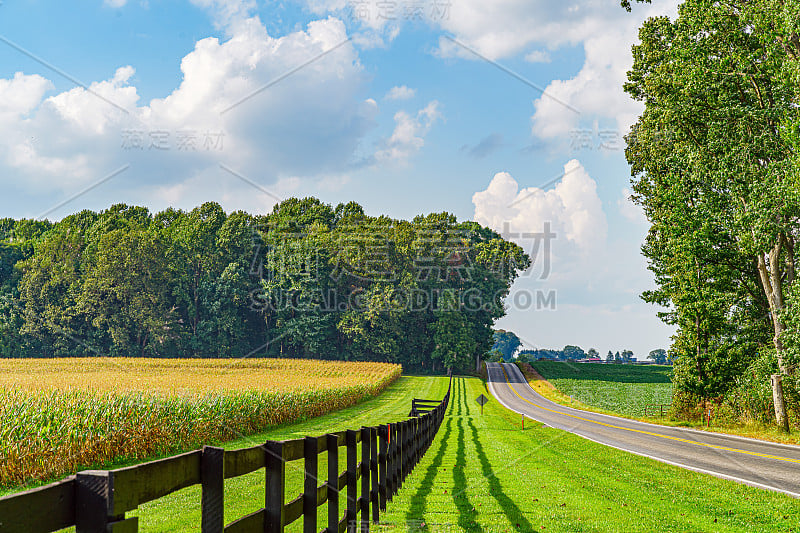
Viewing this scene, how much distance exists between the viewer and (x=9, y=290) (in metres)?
82.3

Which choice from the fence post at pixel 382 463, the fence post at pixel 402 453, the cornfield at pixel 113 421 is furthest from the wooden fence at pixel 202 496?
the cornfield at pixel 113 421

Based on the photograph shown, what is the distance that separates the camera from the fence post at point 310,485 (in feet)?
15.2

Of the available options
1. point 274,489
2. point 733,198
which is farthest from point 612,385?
point 274,489

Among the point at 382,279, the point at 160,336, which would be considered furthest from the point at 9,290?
the point at 382,279

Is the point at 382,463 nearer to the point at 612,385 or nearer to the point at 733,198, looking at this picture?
the point at 733,198

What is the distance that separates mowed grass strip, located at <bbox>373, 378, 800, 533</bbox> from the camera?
8.09 metres

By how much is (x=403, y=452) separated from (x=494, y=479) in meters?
2.23

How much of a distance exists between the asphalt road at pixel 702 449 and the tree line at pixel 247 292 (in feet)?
153

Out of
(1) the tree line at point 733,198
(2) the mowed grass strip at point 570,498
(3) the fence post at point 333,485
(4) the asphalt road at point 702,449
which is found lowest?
(4) the asphalt road at point 702,449

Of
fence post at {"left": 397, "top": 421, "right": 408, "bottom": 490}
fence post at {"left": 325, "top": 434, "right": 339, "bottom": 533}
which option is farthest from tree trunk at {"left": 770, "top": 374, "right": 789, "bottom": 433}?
fence post at {"left": 325, "top": 434, "right": 339, "bottom": 533}

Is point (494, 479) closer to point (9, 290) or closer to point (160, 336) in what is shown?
point (160, 336)

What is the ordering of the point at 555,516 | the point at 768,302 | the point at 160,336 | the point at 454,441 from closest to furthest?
1. the point at 555,516
2. the point at 454,441
3. the point at 768,302
4. the point at 160,336

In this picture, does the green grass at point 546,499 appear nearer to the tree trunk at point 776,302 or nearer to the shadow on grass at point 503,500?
the shadow on grass at point 503,500

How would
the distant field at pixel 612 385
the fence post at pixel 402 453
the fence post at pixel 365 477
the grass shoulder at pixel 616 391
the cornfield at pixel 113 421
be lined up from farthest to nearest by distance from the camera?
the distant field at pixel 612 385, the grass shoulder at pixel 616 391, the cornfield at pixel 113 421, the fence post at pixel 402 453, the fence post at pixel 365 477
